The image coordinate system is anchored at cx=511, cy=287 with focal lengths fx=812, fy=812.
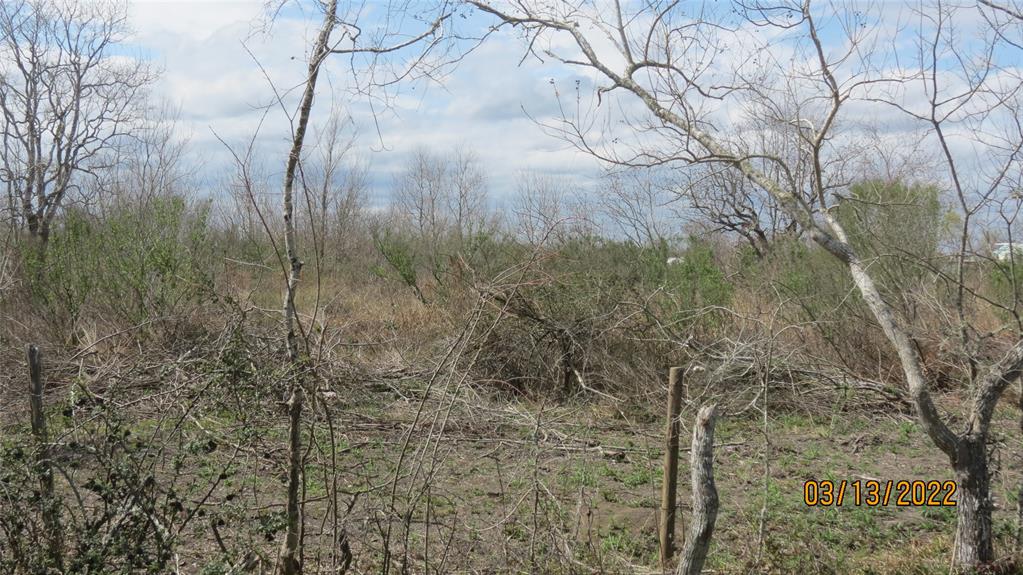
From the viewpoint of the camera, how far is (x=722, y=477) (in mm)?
6207

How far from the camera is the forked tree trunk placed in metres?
4.22

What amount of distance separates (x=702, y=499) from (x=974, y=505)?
6.78ft

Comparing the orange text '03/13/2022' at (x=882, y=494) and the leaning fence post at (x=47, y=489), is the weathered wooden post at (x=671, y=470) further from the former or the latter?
the leaning fence post at (x=47, y=489)

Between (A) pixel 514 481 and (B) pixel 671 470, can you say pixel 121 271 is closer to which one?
(A) pixel 514 481

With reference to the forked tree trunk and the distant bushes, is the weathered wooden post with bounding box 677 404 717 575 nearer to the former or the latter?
the forked tree trunk

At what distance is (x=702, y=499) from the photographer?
308cm

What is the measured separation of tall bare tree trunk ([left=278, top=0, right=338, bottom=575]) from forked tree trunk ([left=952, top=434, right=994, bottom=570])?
3346 mm

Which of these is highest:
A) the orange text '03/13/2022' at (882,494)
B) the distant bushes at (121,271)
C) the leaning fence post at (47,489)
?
the distant bushes at (121,271)

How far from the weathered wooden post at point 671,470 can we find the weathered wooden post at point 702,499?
43.7 inches

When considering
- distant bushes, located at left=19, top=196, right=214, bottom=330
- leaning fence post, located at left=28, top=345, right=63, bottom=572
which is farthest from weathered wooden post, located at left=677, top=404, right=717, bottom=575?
distant bushes, located at left=19, top=196, right=214, bottom=330

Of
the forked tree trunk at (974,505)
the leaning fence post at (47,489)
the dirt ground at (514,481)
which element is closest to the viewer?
the leaning fence post at (47,489)

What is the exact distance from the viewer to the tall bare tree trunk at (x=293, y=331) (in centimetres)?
371

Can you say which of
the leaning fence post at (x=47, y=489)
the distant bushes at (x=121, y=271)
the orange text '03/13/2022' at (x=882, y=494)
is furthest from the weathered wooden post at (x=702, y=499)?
the distant bushes at (x=121, y=271)

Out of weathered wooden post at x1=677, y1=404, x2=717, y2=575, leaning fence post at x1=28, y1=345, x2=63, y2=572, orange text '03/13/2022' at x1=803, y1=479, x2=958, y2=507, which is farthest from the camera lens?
orange text '03/13/2022' at x1=803, y1=479, x2=958, y2=507
